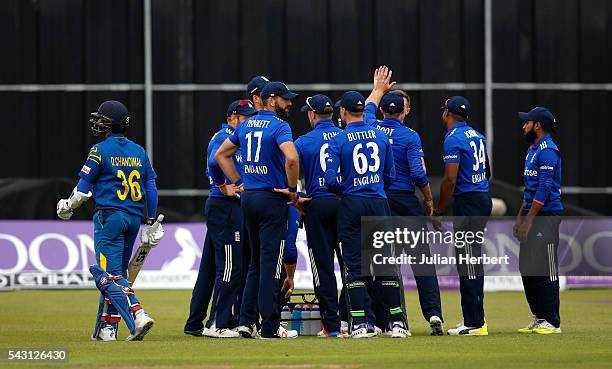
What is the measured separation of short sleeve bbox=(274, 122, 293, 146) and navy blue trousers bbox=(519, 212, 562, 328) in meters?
3.28

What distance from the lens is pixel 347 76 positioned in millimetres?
35594

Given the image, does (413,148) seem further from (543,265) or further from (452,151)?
(543,265)

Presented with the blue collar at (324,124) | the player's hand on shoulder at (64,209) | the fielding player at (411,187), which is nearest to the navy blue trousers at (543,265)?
the fielding player at (411,187)

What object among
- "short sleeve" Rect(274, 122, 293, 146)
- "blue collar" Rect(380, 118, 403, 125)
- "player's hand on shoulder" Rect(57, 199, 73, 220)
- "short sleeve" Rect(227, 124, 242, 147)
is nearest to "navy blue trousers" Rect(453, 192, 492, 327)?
"blue collar" Rect(380, 118, 403, 125)

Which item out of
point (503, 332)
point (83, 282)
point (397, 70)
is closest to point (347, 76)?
point (397, 70)

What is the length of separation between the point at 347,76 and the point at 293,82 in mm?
1399

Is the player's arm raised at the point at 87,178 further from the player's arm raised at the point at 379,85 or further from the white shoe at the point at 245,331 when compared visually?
the player's arm raised at the point at 379,85

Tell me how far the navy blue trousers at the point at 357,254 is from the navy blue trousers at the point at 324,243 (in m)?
0.19

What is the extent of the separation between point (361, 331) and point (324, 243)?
1.08 metres

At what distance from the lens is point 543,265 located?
16.1 m

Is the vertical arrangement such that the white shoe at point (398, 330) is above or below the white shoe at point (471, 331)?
above

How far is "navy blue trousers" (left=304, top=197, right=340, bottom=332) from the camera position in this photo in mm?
15312

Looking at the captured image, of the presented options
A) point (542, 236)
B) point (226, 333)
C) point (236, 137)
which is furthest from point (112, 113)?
point (542, 236)

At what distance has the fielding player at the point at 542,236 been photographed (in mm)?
16062
